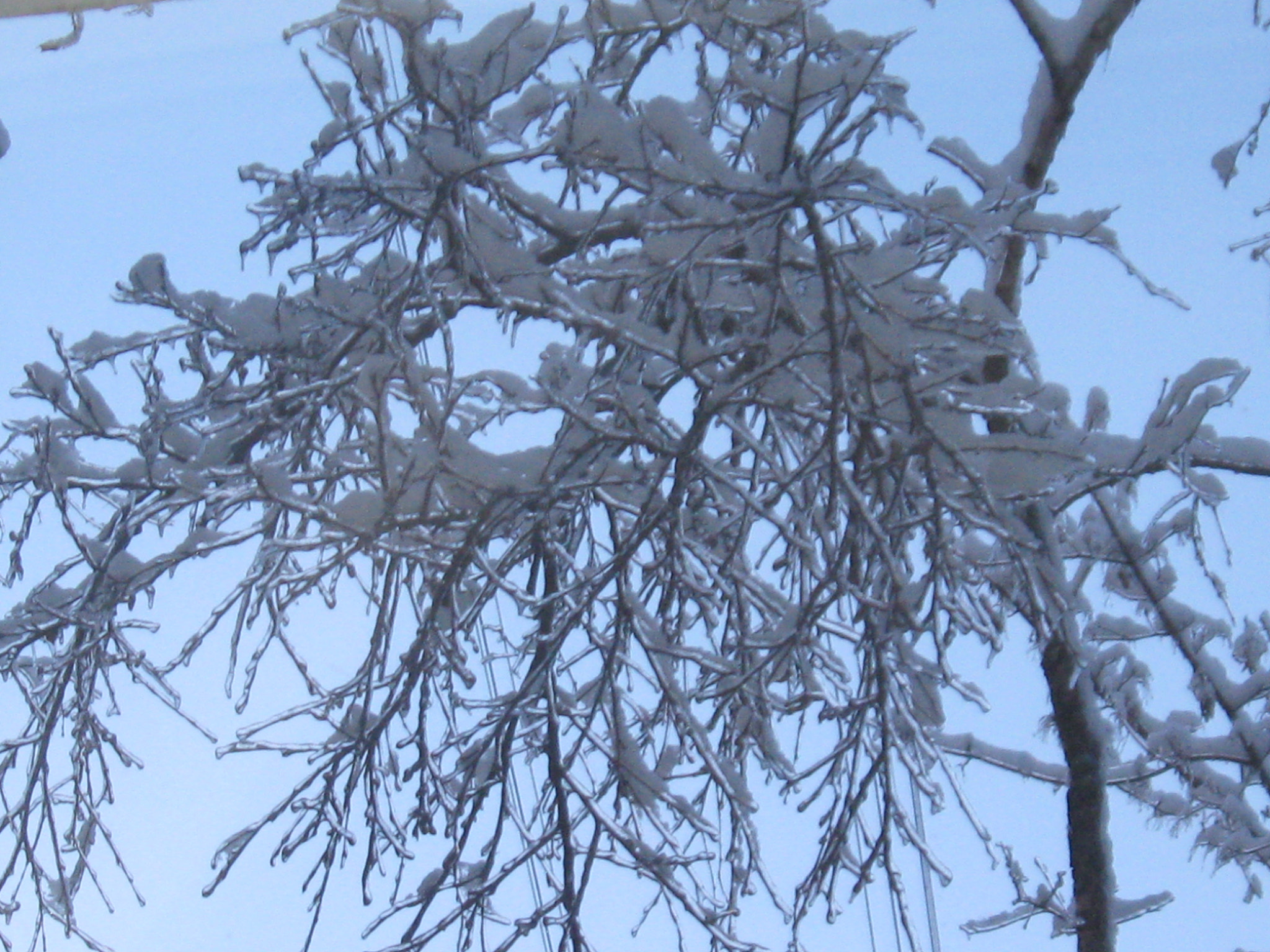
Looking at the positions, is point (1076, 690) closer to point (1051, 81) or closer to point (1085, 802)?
point (1085, 802)

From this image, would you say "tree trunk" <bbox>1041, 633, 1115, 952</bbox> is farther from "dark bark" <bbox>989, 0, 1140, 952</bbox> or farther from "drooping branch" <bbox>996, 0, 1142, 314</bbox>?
"drooping branch" <bbox>996, 0, 1142, 314</bbox>

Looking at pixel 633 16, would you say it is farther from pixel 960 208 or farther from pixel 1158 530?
pixel 1158 530

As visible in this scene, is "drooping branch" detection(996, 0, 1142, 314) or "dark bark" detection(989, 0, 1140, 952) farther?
"drooping branch" detection(996, 0, 1142, 314)

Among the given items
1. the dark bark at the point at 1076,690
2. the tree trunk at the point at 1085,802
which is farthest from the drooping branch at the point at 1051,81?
the tree trunk at the point at 1085,802

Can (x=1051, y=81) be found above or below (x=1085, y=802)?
above

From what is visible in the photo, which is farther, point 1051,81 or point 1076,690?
point 1051,81

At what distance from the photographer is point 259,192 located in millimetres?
2449

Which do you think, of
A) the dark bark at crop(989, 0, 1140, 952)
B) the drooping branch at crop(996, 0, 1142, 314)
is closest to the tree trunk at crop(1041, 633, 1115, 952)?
the dark bark at crop(989, 0, 1140, 952)

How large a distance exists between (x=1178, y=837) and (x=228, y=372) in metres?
2.41

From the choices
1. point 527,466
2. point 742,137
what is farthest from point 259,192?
point 742,137

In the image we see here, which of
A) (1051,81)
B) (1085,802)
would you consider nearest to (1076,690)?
(1085,802)

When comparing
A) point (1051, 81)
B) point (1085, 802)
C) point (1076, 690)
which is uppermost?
point (1051, 81)

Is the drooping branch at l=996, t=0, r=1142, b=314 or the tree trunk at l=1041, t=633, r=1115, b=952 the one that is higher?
the drooping branch at l=996, t=0, r=1142, b=314

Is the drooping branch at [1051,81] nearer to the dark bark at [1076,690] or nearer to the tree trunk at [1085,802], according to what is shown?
the dark bark at [1076,690]
